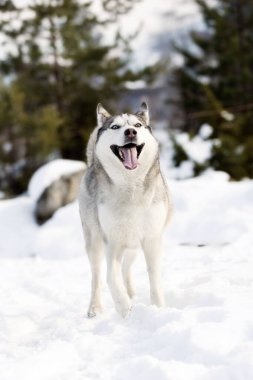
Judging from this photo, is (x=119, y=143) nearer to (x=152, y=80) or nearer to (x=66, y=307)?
(x=66, y=307)

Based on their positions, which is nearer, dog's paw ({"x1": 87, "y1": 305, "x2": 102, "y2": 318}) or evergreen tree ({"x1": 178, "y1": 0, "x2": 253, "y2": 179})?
dog's paw ({"x1": 87, "y1": 305, "x2": 102, "y2": 318})

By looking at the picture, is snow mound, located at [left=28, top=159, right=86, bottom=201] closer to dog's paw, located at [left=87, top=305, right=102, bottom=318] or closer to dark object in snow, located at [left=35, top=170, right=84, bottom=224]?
dark object in snow, located at [left=35, top=170, right=84, bottom=224]

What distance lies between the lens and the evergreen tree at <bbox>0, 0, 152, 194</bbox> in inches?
724

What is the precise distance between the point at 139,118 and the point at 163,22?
77.2 m

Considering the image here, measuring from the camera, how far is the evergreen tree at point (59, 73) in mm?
18391

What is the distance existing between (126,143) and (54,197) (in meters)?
7.29

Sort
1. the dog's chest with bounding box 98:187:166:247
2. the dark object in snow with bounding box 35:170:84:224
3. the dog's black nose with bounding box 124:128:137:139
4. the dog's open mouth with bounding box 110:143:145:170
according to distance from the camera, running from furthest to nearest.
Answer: the dark object in snow with bounding box 35:170:84:224 → the dog's chest with bounding box 98:187:166:247 → the dog's open mouth with bounding box 110:143:145:170 → the dog's black nose with bounding box 124:128:137:139

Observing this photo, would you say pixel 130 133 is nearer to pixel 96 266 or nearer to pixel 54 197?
pixel 96 266

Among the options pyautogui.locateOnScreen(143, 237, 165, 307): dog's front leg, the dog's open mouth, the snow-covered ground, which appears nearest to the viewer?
the snow-covered ground

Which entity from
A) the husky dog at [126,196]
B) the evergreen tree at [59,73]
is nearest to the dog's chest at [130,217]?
the husky dog at [126,196]

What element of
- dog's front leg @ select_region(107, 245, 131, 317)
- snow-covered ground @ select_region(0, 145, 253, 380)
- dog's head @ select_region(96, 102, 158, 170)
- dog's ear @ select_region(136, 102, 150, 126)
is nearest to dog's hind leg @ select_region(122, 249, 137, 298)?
snow-covered ground @ select_region(0, 145, 253, 380)

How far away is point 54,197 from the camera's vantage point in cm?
1134

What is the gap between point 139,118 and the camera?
15.1 ft

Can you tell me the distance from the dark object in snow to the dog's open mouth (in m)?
7.08
